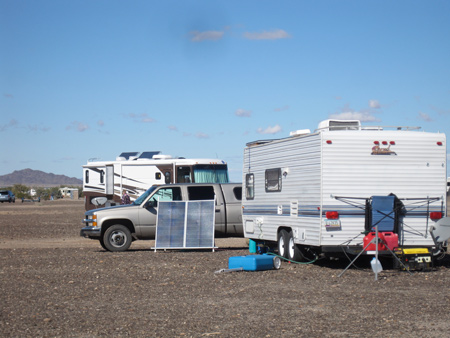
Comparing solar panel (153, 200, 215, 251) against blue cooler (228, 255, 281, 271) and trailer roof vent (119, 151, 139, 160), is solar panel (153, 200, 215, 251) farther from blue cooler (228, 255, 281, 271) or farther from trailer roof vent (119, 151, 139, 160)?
trailer roof vent (119, 151, 139, 160)

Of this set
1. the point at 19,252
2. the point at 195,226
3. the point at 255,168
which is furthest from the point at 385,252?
the point at 19,252

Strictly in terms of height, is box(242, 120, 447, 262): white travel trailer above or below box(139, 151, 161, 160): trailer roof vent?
below

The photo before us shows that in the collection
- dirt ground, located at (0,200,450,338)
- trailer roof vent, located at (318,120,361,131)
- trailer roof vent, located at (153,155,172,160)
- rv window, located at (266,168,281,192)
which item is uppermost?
trailer roof vent, located at (153,155,172,160)

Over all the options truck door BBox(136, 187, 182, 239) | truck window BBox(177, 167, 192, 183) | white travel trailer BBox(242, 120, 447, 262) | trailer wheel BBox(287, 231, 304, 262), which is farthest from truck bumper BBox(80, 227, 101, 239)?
truck window BBox(177, 167, 192, 183)


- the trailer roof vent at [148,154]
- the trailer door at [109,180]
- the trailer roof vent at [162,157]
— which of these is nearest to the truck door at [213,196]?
the trailer roof vent at [162,157]

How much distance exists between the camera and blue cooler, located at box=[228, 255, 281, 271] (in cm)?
1369

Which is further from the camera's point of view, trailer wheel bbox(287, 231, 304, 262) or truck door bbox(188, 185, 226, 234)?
truck door bbox(188, 185, 226, 234)

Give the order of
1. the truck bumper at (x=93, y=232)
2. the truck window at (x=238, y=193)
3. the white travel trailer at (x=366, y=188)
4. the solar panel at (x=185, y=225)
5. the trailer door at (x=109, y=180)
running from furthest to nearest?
the trailer door at (x=109, y=180), the truck window at (x=238, y=193), the truck bumper at (x=93, y=232), the solar panel at (x=185, y=225), the white travel trailer at (x=366, y=188)

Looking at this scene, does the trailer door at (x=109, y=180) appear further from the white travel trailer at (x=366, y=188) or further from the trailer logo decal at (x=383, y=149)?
the trailer logo decal at (x=383, y=149)

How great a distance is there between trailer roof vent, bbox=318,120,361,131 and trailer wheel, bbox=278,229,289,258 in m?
2.40

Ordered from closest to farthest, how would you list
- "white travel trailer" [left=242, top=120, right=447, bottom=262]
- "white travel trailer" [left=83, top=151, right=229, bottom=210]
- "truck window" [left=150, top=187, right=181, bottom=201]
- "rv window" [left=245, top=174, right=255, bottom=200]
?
1. "white travel trailer" [left=242, top=120, right=447, bottom=262]
2. "rv window" [left=245, top=174, right=255, bottom=200]
3. "truck window" [left=150, top=187, right=181, bottom=201]
4. "white travel trailer" [left=83, top=151, right=229, bottom=210]

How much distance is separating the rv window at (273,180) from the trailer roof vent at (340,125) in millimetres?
1463

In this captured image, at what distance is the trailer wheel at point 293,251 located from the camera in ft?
48.9

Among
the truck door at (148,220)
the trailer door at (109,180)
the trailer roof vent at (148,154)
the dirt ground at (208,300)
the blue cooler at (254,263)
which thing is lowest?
the dirt ground at (208,300)
